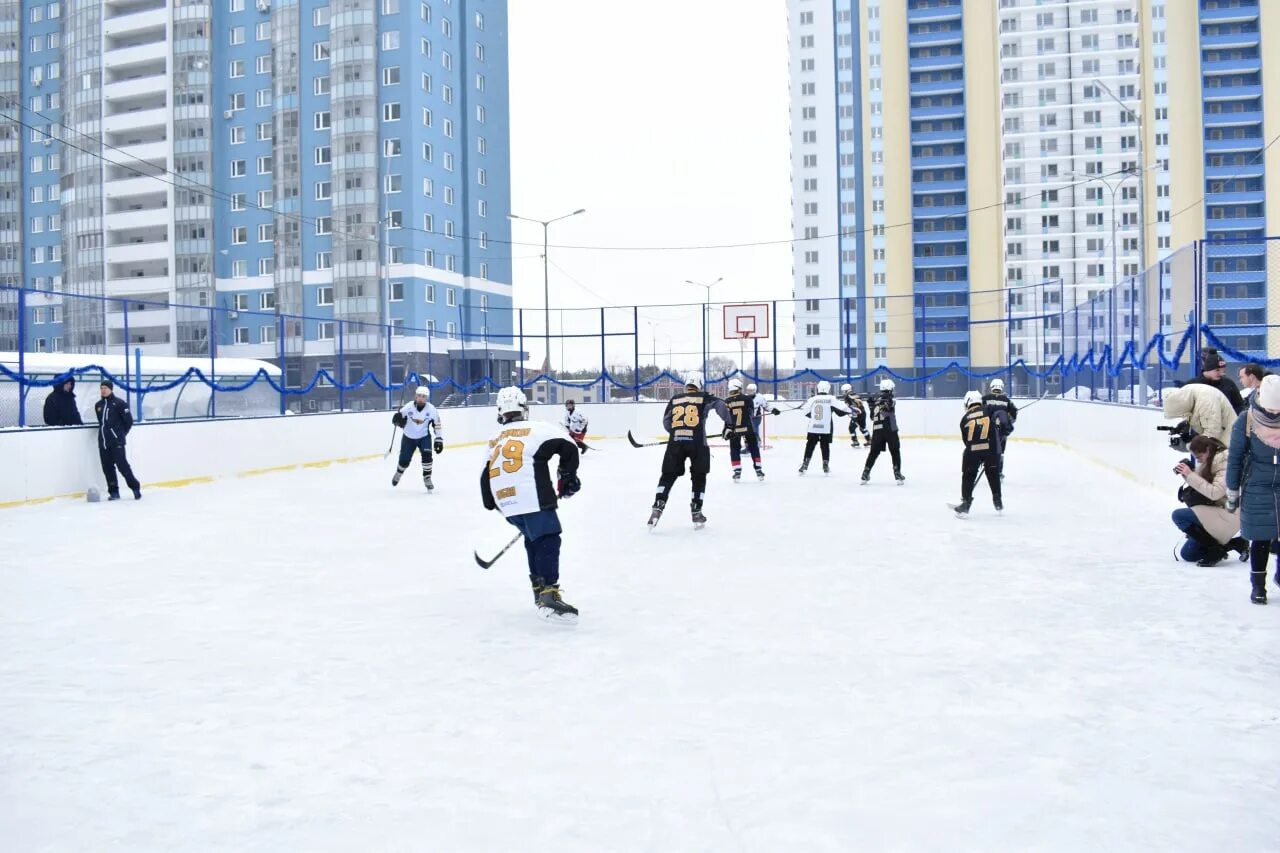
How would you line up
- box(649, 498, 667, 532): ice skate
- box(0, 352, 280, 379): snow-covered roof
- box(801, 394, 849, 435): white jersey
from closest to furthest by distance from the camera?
box(649, 498, 667, 532): ice skate → box(801, 394, 849, 435): white jersey → box(0, 352, 280, 379): snow-covered roof

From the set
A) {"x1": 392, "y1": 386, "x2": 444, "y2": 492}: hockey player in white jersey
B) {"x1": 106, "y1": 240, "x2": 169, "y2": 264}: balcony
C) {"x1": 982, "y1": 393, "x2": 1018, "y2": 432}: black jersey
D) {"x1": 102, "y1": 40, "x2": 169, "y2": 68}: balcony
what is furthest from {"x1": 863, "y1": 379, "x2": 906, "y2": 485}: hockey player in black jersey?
{"x1": 102, "y1": 40, "x2": 169, "y2": 68}: balcony

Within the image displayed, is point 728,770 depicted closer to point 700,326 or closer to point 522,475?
point 522,475

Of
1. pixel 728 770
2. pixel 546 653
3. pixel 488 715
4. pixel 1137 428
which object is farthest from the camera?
pixel 1137 428

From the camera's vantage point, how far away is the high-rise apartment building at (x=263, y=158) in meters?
50.9

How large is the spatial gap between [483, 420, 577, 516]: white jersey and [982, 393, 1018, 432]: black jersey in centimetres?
612

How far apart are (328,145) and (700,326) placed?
31097 millimetres

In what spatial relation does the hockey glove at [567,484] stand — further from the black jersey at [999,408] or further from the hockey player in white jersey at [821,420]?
the hockey player in white jersey at [821,420]

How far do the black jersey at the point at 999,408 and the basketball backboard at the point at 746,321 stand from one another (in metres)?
14.7

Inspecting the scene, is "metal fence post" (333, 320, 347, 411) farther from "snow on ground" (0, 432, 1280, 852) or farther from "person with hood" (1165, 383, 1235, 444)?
"person with hood" (1165, 383, 1235, 444)

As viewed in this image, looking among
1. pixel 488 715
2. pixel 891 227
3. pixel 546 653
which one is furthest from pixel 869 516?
pixel 891 227

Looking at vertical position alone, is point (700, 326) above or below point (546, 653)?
above

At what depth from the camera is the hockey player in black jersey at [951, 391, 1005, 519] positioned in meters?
11.2

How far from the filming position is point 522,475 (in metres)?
6.57

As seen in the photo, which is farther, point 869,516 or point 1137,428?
point 1137,428
